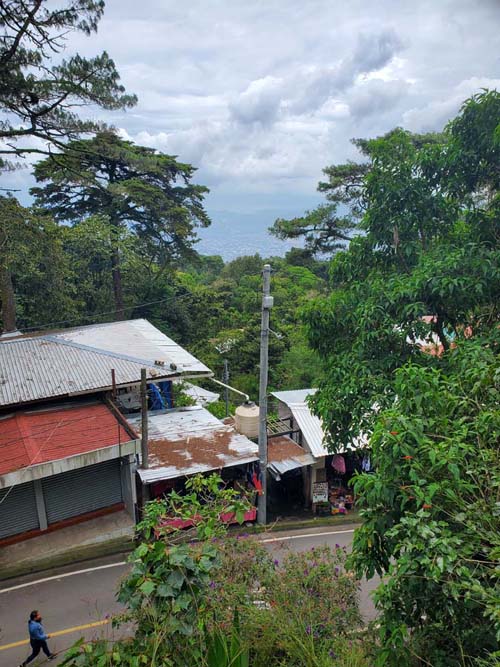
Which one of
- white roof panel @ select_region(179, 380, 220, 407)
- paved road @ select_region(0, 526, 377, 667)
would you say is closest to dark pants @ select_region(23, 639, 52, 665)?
paved road @ select_region(0, 526, 377, 667)

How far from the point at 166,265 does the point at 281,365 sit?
1186 cm

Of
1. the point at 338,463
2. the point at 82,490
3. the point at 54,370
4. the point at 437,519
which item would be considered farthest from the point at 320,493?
the point at 437,519

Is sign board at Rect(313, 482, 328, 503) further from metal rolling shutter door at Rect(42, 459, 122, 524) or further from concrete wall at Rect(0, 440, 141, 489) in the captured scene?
metal rolling shutter door at Rect(42, 459, 122, 524)

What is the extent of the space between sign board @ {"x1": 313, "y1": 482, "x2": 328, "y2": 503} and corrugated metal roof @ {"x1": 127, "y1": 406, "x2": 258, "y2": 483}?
2443 millimetres

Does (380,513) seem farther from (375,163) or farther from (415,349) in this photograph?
(375,163)

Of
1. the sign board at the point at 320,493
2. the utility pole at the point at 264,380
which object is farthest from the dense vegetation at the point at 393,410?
the sign board at the point at 320,493

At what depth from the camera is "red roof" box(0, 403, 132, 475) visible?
10959 millimetres

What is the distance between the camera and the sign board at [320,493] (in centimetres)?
1410

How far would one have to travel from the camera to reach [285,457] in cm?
1429

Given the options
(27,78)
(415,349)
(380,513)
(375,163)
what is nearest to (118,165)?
(27,78)

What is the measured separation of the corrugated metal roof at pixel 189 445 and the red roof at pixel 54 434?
1489mm

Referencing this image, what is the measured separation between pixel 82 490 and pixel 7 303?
11.1 meters

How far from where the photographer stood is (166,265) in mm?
29359

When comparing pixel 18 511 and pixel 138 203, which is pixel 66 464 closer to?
pixel 18 511
